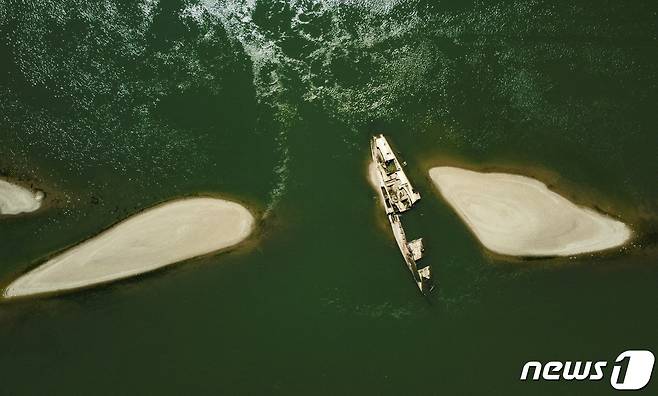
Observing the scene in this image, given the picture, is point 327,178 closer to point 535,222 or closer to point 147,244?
point 147,244

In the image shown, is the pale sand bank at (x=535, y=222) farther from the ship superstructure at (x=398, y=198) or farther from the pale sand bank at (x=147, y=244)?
the pale sand bank at (x=147, y=244)

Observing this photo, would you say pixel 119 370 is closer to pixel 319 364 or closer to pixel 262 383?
pixel 262 383

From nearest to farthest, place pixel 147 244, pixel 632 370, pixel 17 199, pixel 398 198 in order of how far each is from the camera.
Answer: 1. pixel 632 370
2. pixel 398 198
3. pixel 147 244
4. pixel 17 199

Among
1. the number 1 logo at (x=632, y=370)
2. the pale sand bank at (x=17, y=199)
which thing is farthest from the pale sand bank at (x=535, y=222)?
the pale sand bank at (x=17, y=199)

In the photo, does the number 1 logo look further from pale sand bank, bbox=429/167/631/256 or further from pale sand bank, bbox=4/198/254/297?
pale sand bank, bbox=4/198/254/297

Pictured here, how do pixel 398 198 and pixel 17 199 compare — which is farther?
pixel 17 199

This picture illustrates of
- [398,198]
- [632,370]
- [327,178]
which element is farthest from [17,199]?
[632,370]
